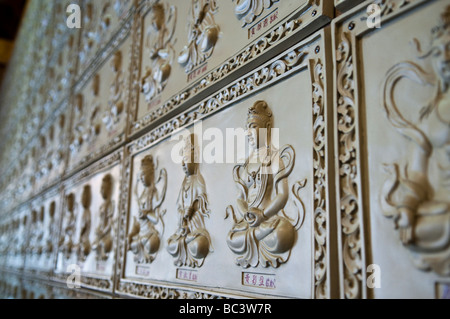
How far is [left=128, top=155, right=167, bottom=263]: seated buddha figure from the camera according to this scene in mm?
2021

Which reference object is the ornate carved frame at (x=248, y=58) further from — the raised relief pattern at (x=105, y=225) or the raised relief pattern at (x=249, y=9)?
the raised relief pattern at (x=105, y=225)

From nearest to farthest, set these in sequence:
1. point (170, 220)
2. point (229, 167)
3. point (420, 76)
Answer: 1. point (420, 76)
2. point (229, 167)
3. point (170, 220)

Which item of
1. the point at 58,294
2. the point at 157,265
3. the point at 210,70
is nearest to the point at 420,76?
the point at 210,70

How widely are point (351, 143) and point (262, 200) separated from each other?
14.6 inches

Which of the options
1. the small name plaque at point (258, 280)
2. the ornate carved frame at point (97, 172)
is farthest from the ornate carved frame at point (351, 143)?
the ornate carved frame at point (97, 172)

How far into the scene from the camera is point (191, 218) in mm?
1746

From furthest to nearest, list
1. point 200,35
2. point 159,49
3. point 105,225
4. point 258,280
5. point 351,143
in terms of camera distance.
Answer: point 105,225
point 159,49
point 200,35
point 258,280
point 351,143

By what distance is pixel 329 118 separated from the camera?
44.8 inches

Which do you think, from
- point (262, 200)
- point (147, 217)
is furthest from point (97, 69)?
point (262, 200)

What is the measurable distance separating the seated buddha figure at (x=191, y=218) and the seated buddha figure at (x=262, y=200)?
8.7 inches

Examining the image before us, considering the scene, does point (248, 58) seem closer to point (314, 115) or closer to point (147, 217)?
point (314, 115)

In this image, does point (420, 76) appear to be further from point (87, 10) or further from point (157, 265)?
point (87, 10)

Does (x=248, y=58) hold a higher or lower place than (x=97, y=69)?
lower
